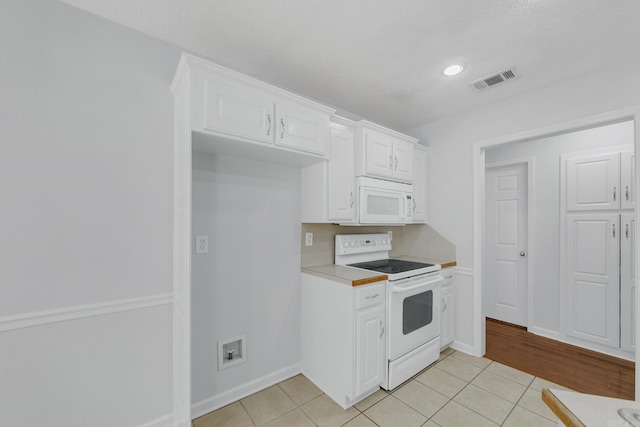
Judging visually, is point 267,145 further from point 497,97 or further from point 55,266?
point 497,97

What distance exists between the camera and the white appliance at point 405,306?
7.05 ft

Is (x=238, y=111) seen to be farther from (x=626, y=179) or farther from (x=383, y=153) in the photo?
(x=626, y=179)

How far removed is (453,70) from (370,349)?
2.26 m

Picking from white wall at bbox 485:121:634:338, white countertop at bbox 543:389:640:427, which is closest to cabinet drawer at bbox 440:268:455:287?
white wall at bbox 485:121:634:338

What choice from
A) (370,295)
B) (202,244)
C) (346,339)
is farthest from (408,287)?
(202,244)

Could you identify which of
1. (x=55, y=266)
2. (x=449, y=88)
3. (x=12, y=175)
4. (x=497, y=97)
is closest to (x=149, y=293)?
(x=55, y=266)

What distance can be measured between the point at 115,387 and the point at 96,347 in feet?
0.91

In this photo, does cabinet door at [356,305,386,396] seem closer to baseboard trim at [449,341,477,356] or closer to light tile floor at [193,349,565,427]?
light tile floor at [193,349,565,427]

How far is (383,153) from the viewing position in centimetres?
258

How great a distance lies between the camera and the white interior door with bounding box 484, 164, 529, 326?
341 cm

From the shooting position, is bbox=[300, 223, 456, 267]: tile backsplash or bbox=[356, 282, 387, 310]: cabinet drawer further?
bbox=[300, 223, 456, 267]: tile backsplash

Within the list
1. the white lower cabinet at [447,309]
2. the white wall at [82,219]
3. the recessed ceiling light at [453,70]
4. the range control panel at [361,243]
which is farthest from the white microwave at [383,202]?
the white wall at [82,219]

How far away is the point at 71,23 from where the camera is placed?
4.85 ft

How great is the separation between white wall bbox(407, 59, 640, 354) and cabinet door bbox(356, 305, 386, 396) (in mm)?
1245
